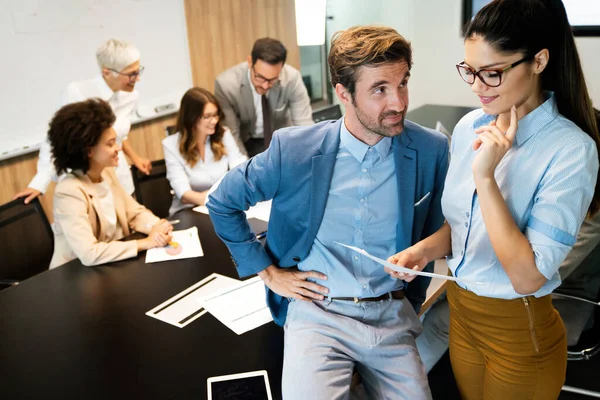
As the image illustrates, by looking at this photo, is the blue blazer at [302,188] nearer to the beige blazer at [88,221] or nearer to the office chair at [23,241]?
the beige blazer at [88,221]

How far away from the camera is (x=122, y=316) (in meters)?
Answer: 1.88

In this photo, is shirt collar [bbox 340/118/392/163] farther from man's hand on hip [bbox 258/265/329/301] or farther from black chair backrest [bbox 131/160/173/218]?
black chair backrest [bbox 131/160/173/218]

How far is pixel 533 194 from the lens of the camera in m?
1.32

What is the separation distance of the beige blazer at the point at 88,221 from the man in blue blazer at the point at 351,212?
2.59ft

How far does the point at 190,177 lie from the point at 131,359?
177cm

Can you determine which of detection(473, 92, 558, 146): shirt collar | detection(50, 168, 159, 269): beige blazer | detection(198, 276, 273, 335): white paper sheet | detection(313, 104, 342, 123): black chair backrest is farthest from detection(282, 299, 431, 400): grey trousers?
detection(313, 104, 342, 123): black chair backrest

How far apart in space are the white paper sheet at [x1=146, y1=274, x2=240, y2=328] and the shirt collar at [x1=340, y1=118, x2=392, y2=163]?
75 centimetres

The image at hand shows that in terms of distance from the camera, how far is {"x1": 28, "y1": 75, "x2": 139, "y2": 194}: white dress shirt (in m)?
3.07

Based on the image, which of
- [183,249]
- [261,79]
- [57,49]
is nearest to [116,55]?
Answer: [57,49]

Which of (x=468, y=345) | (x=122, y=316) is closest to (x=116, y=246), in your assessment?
(x=122, y=316)

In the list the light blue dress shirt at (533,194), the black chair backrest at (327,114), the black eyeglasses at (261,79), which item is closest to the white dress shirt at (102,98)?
the black eyeglasses at (261,79)

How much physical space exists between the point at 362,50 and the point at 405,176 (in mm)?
390

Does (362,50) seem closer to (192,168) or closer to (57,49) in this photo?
(192,168)

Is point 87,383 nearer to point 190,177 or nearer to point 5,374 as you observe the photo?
point 5,374
